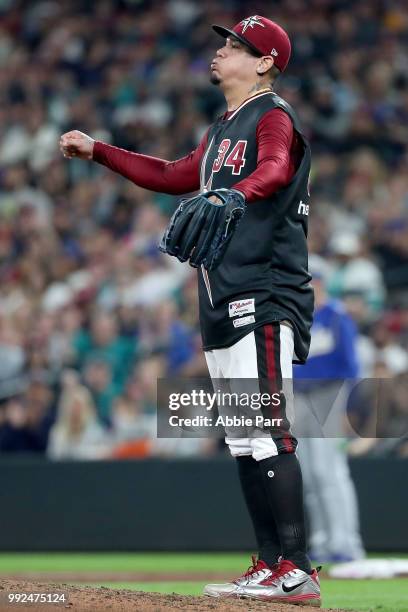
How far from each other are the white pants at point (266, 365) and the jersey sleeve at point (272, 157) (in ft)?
1.77

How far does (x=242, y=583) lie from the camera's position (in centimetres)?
457

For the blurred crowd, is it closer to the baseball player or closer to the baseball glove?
the baseball player

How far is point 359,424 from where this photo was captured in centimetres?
816

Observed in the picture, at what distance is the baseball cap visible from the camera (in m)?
4.72

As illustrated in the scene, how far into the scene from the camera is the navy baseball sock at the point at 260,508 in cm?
462

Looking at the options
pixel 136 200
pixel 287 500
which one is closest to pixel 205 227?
pixel 287 500

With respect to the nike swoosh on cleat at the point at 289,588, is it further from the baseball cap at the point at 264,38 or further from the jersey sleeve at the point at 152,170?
the baseball cap at the point at 264,38

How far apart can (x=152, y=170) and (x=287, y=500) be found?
1.53 meters

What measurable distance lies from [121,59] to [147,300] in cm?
416

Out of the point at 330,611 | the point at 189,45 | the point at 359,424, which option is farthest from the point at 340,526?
the point at 189,45

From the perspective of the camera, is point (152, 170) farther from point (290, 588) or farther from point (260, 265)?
point (290, 588)

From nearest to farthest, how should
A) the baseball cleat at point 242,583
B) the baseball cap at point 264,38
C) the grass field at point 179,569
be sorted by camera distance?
the baseball cleat at point 242,583 → the baseball cap at point 264,38 → the grass field at point 179,569

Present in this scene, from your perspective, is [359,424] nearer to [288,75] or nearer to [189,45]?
[288,75]

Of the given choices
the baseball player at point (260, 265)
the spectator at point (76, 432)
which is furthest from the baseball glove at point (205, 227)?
the spectator at point (76, 432)
